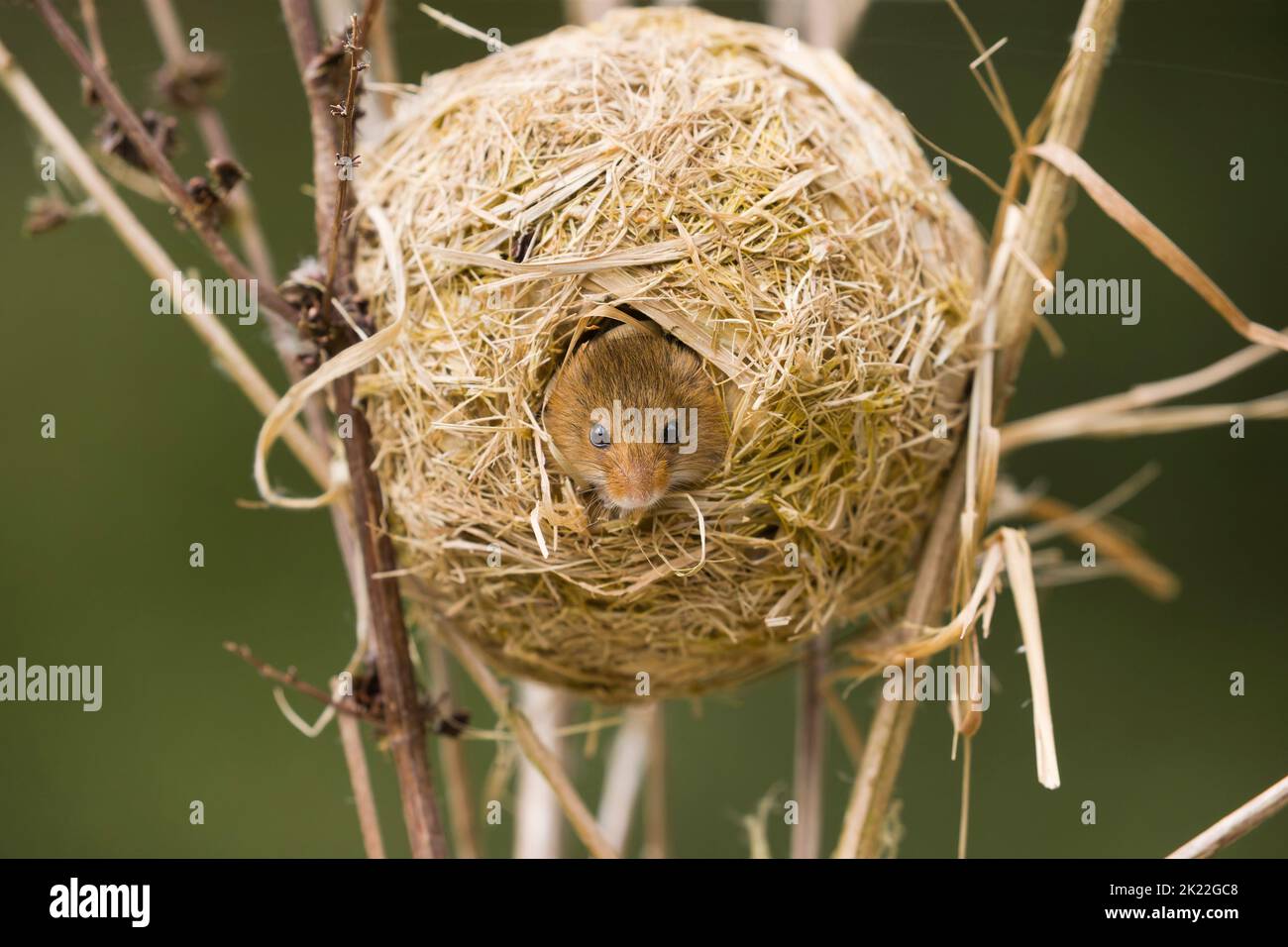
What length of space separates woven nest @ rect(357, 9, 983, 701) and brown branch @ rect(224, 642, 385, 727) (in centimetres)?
14

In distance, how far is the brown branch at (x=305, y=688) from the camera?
1.10m

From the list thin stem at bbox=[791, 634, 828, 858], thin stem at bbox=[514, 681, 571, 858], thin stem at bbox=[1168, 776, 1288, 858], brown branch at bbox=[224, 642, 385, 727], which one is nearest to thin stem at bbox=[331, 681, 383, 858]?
brown branch at bbox=[224, 642, 385, 727]

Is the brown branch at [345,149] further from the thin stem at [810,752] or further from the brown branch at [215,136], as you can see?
the thin stem at [810,752]

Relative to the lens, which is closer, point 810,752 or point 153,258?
point 153,258

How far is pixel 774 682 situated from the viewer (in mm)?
2086

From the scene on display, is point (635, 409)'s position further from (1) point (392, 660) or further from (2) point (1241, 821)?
(2) point (1241, 821)

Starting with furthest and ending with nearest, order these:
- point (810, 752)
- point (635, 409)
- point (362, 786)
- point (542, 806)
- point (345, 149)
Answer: point (542, 806)
point (810, 752)
point (362, 786)
point (635, 409)
point (345, 149)

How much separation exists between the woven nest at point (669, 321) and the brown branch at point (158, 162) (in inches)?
4.8

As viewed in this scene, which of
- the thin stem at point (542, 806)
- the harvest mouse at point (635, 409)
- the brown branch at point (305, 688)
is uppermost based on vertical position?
the harvest mouse at point (635, 409)

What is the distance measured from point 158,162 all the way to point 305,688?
51 cm

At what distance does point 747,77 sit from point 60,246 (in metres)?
1.85

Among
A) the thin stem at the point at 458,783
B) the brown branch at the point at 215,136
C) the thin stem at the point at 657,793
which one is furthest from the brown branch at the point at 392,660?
the thin stem at the point at 657,793

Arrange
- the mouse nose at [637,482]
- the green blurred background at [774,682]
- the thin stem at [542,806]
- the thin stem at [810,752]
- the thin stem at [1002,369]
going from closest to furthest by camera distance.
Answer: the mouse nose at [637,482] → the thin stem at [1002,369] → the thin stem at [810,752] → the thin stem at [542,806] → the green blurred background at [774,682]

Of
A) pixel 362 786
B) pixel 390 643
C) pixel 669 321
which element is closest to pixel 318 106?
pixel 669 321
